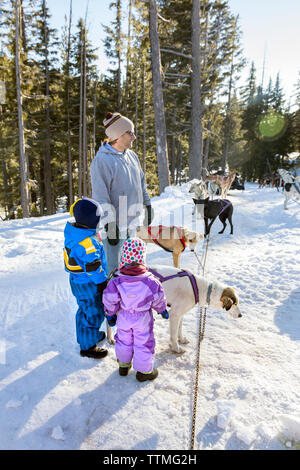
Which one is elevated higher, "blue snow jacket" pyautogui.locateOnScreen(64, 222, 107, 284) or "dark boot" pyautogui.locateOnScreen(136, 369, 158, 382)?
"blue snow jacket" pyautogui.locateOnScreen(64, 222, 107, 284)

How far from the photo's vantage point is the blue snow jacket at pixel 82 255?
8.27 ft

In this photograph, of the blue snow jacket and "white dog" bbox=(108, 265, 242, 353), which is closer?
the blue snow jacket

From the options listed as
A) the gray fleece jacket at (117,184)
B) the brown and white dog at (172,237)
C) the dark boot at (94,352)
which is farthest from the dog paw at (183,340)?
the brown and white dog at (172,237)

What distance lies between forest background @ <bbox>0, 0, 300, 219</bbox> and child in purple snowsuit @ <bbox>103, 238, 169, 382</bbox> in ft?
39.6

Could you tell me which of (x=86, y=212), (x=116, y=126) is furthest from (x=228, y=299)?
(x=116, y=126)

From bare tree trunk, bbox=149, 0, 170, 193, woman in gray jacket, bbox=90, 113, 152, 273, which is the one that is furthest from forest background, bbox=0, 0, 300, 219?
woman in gray jacket, bbox=90, 113, 152, 273

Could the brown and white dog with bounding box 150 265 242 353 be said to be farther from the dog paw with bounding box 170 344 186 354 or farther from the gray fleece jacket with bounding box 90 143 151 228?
the gray fleece jacket with bounding box 90 143 151 228

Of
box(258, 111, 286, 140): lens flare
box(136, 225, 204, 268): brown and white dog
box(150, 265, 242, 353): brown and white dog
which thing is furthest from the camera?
box(258, 111, 286, 140): lens flare

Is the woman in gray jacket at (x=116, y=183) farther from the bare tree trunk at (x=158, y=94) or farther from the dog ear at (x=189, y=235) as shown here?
the bare tree trunk at (x=158, y=94)

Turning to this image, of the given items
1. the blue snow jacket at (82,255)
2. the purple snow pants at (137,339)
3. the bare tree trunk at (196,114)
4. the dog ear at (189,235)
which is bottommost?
the purple snow pants at (137,339)

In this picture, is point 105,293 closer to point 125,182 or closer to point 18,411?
point 18,411

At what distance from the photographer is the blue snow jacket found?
252 cm
